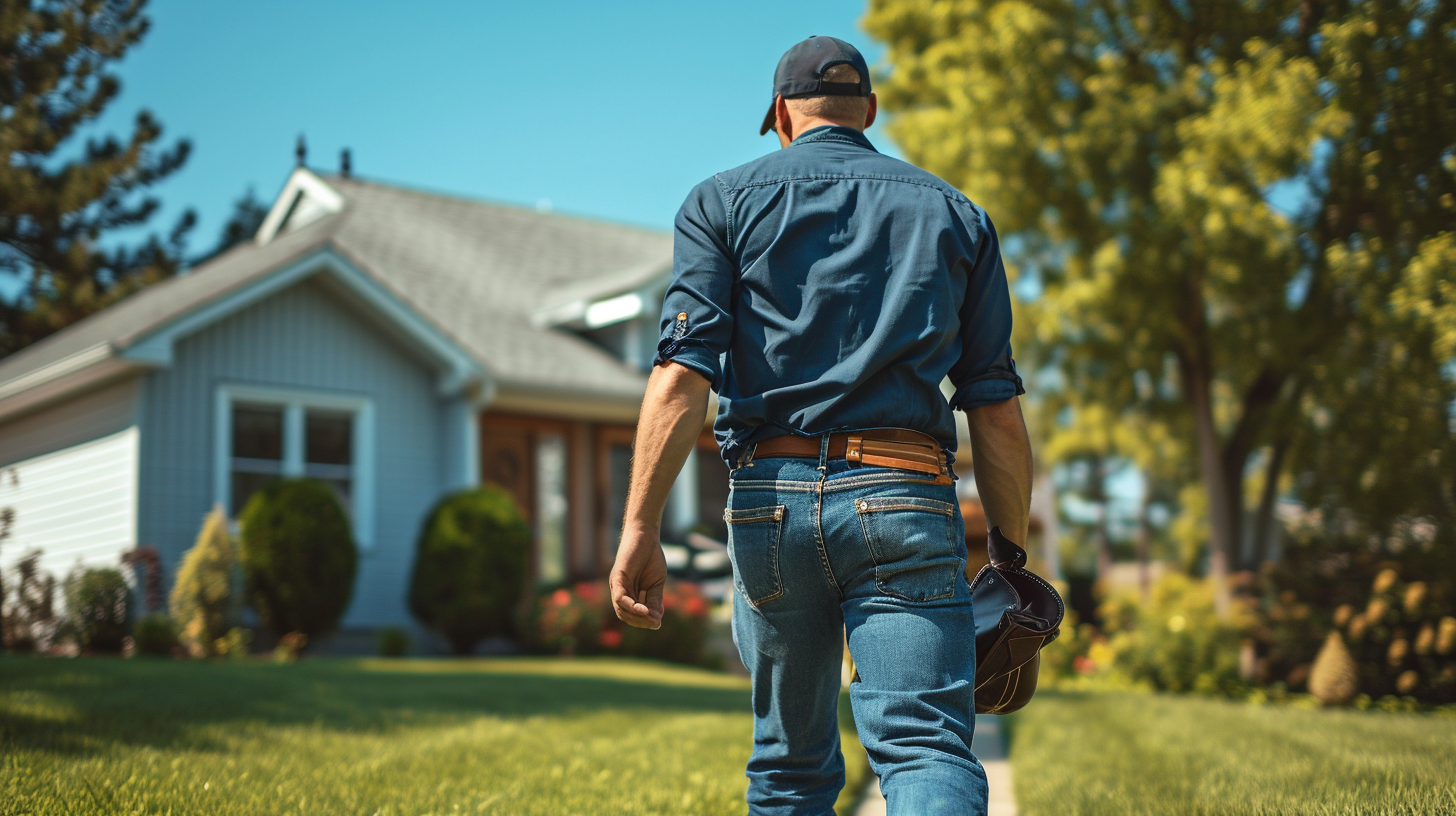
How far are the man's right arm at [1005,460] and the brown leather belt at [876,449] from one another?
18 cm

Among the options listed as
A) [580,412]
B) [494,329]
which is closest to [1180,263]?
[580,412]

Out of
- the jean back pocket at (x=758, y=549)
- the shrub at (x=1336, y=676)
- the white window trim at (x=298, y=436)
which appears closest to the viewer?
the jean back pocket at (x=758, y=549)

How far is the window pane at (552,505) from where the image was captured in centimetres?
1505

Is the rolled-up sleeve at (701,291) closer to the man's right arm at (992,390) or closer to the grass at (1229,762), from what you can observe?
the man's right arm at (992,390)

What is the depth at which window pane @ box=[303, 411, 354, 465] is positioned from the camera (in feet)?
41.6

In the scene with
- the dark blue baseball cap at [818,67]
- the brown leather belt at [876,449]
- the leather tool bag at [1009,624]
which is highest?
the dark blue baseball cap at [818,67]

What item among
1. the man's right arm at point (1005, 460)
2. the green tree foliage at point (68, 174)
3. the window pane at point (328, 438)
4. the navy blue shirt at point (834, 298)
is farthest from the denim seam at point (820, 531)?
the green tree foliage at point (68, 174)

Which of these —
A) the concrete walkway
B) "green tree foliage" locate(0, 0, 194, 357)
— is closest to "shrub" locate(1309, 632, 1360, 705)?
the concrete walkway

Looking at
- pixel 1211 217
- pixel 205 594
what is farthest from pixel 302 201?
pixel 1211 217

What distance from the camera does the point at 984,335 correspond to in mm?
2553

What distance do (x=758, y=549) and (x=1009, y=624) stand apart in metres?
0.59

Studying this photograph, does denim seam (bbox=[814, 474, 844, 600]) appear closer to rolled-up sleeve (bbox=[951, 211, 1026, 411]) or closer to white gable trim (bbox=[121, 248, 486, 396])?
rolled-up sleeve (bbox=[951, 211, 1026, 411])

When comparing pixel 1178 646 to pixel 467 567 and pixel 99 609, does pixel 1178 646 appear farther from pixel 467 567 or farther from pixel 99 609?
pixel 99 609

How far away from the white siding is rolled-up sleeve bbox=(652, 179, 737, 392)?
10.3 meters
